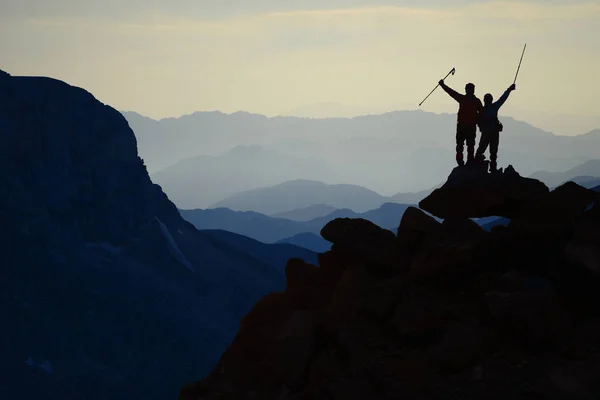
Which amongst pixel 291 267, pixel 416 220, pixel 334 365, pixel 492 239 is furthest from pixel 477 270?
pixel 291 267

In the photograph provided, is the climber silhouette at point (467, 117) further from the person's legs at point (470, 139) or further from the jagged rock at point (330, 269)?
the jagged rock at point (330, 269)

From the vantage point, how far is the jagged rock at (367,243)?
24.7 m

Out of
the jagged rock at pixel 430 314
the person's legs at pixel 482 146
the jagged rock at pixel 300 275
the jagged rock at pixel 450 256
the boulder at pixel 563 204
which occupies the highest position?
the person's legs at pixel 482 146

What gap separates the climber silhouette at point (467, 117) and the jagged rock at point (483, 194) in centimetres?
192

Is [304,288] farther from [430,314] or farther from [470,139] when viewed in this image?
[470,139]

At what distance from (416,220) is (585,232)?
5.26 m

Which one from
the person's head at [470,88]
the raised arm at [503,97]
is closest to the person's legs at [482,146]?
the raised arm at [503,97]

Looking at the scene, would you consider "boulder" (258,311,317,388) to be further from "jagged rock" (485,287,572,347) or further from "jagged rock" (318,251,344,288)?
"jagged rock" (485,287,572,347)

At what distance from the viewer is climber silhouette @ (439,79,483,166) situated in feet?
91.6

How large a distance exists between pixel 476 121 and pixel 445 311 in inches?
331

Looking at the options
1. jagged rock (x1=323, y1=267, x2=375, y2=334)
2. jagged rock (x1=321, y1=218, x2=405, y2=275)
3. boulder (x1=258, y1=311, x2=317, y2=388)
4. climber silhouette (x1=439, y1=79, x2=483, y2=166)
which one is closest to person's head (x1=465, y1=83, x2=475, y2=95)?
climber silhouette (x1=439, y1=79, x2=483, y2=166)

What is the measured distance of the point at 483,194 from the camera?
82.8 feet

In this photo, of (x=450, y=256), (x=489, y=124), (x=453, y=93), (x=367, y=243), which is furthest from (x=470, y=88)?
(x=450, y=256)

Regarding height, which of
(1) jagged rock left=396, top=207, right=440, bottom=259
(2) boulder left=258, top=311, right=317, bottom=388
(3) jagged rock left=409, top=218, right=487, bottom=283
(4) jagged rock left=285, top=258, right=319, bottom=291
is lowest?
(2) boulder left=258, top=311, right=317, bottom=388
